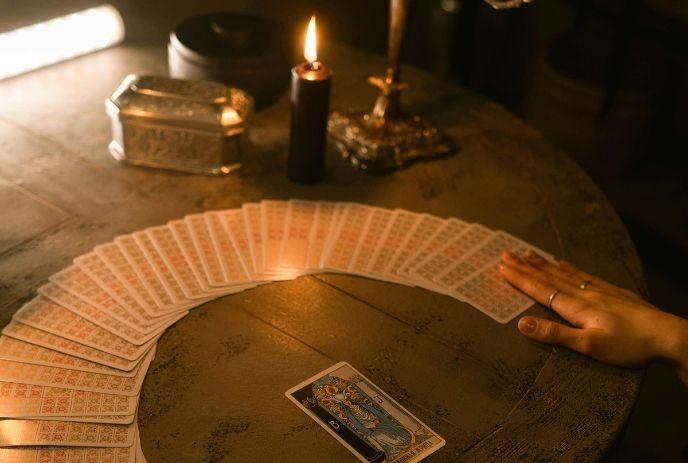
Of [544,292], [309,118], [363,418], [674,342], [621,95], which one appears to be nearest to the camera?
[363,418]

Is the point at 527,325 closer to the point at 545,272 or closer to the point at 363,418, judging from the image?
the point at 545,272

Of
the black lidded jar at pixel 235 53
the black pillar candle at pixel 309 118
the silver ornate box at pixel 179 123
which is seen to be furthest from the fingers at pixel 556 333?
the black lidded jar at pixel 235 53

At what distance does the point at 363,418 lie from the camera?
1.18 meters

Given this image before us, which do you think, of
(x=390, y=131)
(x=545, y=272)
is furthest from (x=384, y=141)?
(x=545, y=272)

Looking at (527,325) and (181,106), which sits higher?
(181,106)

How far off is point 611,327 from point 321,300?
1.66 feet

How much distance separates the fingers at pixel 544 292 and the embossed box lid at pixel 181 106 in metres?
0.66

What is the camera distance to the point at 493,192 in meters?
Answer: 1.80

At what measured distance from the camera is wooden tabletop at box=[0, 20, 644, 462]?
45.9 inches

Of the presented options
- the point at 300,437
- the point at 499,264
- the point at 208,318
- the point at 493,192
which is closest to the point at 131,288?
the point at 208,318

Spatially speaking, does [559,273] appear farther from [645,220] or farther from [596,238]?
[645,220]

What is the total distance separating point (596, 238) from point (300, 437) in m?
0.84

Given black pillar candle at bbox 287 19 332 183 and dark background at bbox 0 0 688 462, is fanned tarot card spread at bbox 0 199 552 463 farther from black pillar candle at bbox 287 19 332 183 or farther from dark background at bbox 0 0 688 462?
dark background at bbox 0 0 688 462

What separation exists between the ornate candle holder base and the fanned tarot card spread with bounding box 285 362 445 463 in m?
0.71
